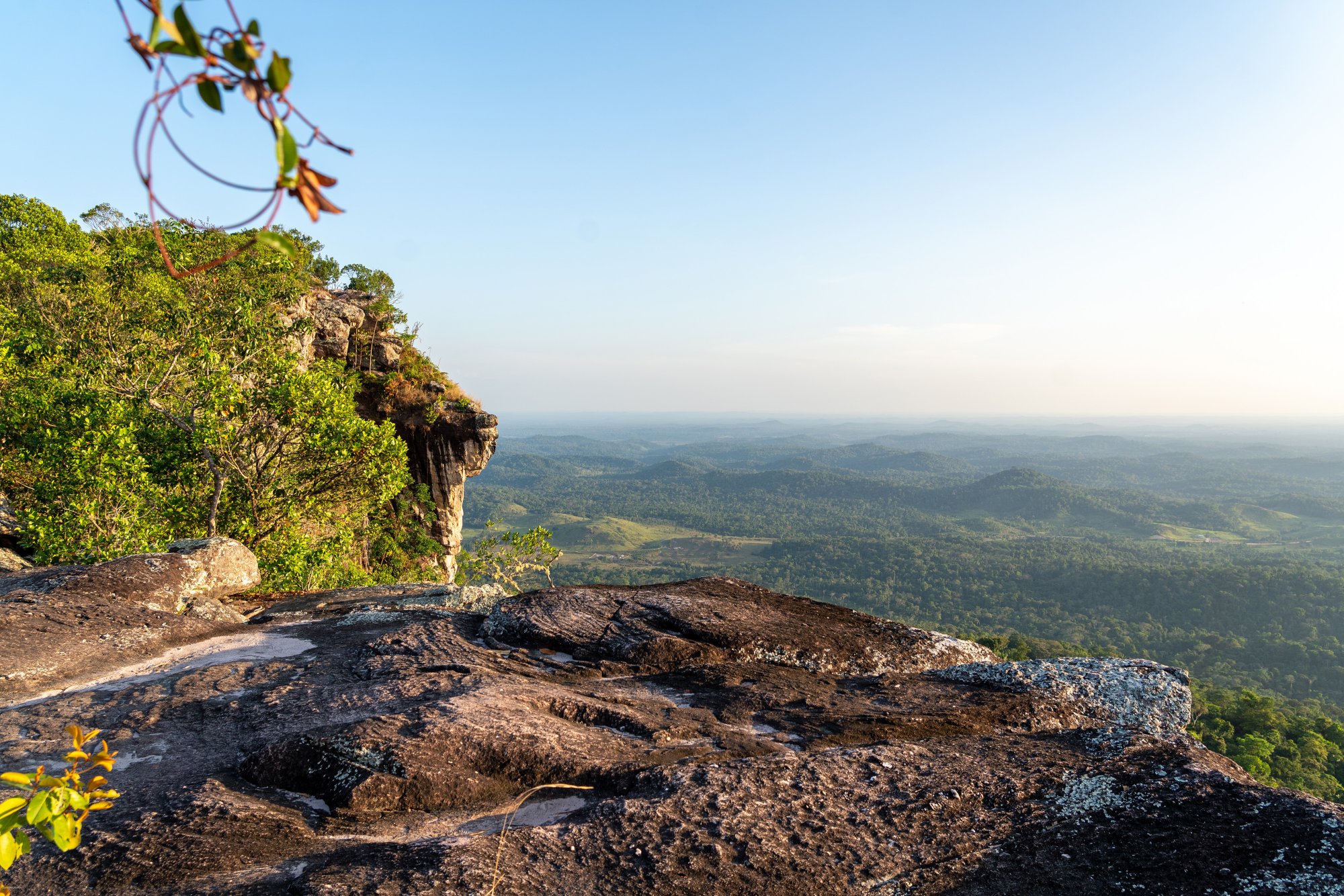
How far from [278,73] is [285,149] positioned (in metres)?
0.26

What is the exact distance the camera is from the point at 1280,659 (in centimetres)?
11312

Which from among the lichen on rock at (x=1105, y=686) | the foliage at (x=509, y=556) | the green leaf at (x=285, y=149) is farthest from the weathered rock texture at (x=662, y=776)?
the foliage at (x=509, y=556)

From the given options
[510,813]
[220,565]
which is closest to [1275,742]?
[510,813]

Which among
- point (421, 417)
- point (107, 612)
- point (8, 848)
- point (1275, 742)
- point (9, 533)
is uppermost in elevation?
point (421, 417)

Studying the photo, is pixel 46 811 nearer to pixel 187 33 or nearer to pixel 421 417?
pixel 187 33

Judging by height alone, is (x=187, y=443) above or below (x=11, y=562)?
above

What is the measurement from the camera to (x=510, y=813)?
664cm

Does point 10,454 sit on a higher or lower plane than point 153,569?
higher

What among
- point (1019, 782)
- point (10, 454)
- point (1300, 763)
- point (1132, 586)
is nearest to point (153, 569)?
point (10, 454)

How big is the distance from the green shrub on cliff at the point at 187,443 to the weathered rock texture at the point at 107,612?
2.85m

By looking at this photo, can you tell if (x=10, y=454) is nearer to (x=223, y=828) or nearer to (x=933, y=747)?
(x=223, y=828)

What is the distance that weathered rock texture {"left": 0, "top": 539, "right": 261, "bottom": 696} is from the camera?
392 inches

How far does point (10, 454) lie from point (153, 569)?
11.3 metres

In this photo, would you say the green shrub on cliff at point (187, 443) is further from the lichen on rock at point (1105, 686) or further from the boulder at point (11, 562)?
the lichen on rock at point (1105, 686)
